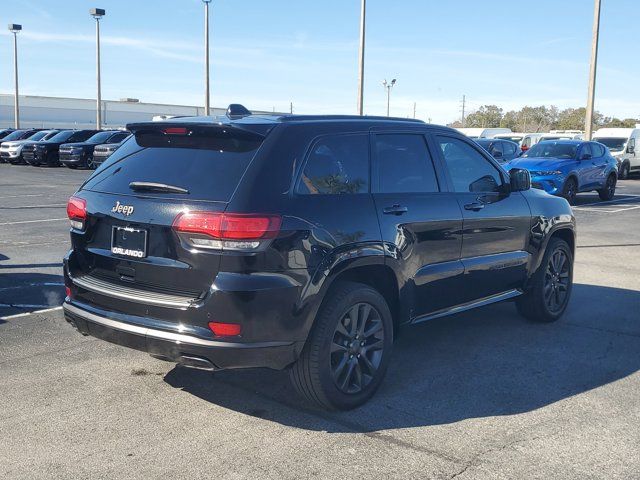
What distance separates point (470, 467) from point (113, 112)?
92775 mm

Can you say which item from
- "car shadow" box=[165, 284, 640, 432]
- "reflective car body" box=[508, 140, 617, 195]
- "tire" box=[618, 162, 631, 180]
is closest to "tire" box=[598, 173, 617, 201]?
"reflective car body" box=[508, 140, 617, 195]

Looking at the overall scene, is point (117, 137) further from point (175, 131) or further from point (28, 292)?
point (175, 131)

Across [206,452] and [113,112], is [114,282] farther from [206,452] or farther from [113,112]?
[113,112]

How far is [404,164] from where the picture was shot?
525 cm

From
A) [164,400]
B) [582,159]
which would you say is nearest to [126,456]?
[164,400]

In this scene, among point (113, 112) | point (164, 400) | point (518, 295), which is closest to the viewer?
point (164, 400)

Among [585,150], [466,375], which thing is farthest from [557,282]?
[585,150]

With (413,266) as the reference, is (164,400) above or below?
below

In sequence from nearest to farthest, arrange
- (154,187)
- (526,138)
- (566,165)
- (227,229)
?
(227,229)
(154,187)
(566,165)
(526,138)

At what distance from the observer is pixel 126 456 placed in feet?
12.8

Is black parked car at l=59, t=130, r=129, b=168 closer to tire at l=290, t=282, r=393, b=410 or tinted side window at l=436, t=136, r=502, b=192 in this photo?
tinted side window at l=436, t=136, r=502, b=192

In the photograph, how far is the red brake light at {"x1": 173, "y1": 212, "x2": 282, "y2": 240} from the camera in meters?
4.00

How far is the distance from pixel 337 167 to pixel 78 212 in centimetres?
170

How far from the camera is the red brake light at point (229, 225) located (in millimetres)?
4000
